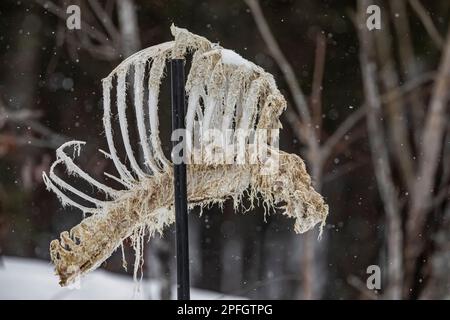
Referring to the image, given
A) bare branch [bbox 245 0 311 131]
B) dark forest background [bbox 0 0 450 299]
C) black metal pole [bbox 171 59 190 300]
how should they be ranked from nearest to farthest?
black metal pole [bbox 171 59 190 300], bare branch [bbox 245 0 311 131], dark forest background [bbox 0 0 450 299]

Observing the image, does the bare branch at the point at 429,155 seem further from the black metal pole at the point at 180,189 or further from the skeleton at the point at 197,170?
the black metal pole at the point at 180,189

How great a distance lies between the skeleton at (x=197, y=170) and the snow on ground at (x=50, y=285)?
2361 millimetres

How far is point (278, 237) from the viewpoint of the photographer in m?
4.55

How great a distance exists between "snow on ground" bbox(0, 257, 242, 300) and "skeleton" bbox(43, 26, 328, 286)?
7.75 ft

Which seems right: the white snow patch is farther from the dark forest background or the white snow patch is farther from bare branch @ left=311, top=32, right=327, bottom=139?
bare branch @ left=311, top=32, right=327, bottom=139

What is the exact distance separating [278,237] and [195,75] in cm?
284

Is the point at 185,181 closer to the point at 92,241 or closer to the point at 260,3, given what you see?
the point at 92,241

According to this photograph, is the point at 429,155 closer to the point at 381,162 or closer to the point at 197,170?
the point at 381,162

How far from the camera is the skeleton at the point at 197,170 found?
5.73 feet

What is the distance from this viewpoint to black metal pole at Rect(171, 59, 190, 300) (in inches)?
68.4

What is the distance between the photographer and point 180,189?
173cm

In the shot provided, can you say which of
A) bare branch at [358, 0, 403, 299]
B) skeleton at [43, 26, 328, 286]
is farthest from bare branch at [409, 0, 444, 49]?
skeleton at [43, 26, 328, 286]

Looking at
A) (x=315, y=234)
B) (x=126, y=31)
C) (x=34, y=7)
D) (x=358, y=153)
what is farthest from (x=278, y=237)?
(x=34, y=7)

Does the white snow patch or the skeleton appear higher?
the white snow patch
